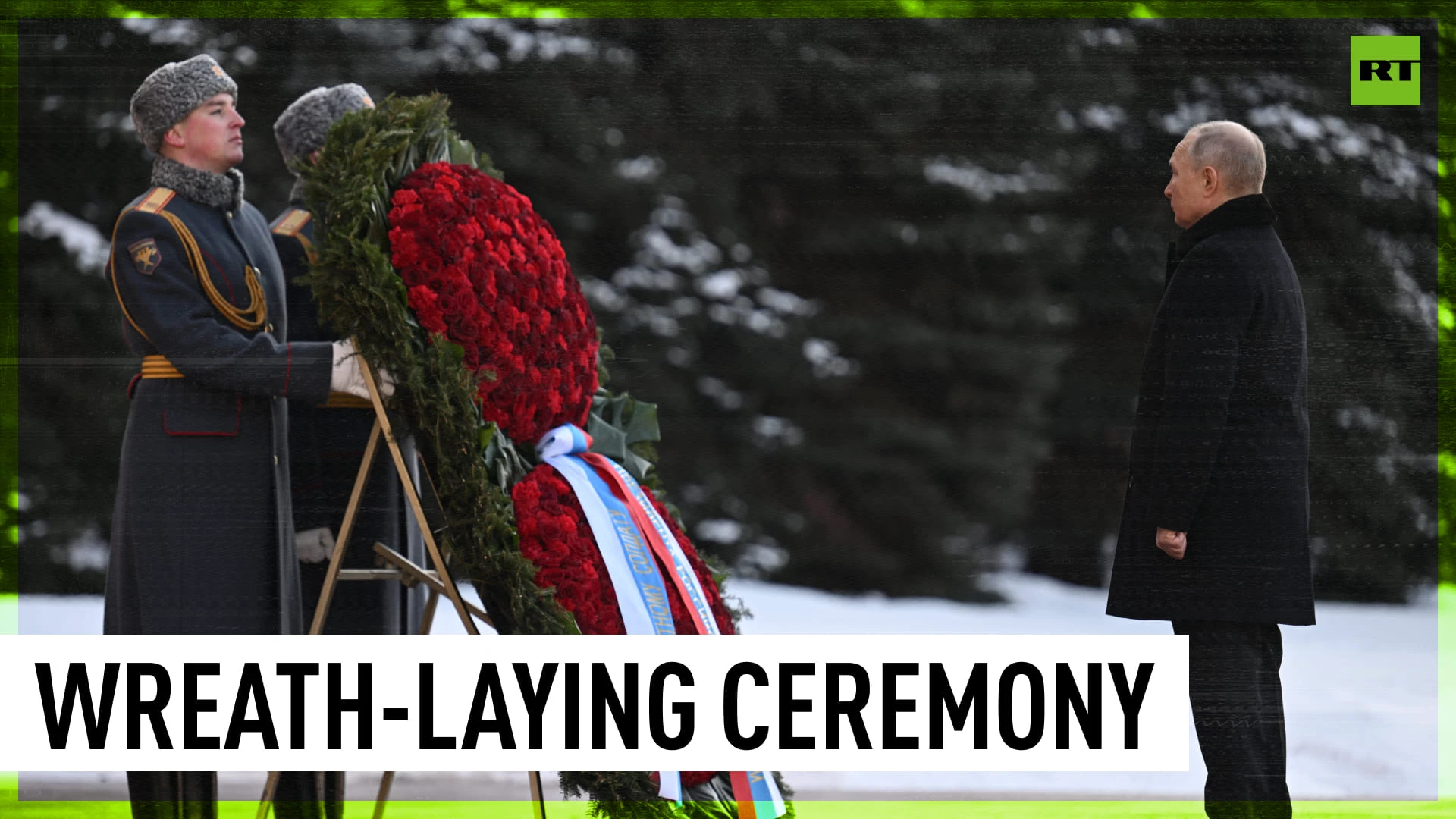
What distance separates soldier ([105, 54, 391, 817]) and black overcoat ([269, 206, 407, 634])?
7.5 inches

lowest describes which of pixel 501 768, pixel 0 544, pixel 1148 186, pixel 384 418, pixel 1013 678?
pixel 501 768

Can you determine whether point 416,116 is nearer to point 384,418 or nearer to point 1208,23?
point 384,418

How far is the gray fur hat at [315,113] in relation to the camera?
10.8 feet

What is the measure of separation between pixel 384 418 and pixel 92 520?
1385 millimetres

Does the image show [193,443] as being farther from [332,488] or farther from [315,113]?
[315,113]

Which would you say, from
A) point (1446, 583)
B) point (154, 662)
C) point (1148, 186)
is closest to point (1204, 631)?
point (1446, 583)

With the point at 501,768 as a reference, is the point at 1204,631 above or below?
above

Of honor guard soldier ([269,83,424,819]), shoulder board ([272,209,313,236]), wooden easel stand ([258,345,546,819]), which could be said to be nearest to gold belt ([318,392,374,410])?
honor guard soldier ([269,83,424,819])

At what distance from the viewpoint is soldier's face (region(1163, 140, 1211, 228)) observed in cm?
285

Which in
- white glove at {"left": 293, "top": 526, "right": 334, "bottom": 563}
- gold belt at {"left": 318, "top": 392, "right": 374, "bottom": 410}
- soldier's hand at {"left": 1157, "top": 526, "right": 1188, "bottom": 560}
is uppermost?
gold belt at {"left": 318, "top": 392, "right": 374, "bottom": 410}

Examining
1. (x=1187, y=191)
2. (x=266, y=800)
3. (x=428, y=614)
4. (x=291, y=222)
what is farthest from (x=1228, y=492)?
(x=291, y=222)

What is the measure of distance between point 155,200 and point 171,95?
23cm

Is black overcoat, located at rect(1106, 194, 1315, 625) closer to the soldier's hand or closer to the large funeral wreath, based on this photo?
the soldier's hand

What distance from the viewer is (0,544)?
311cm
